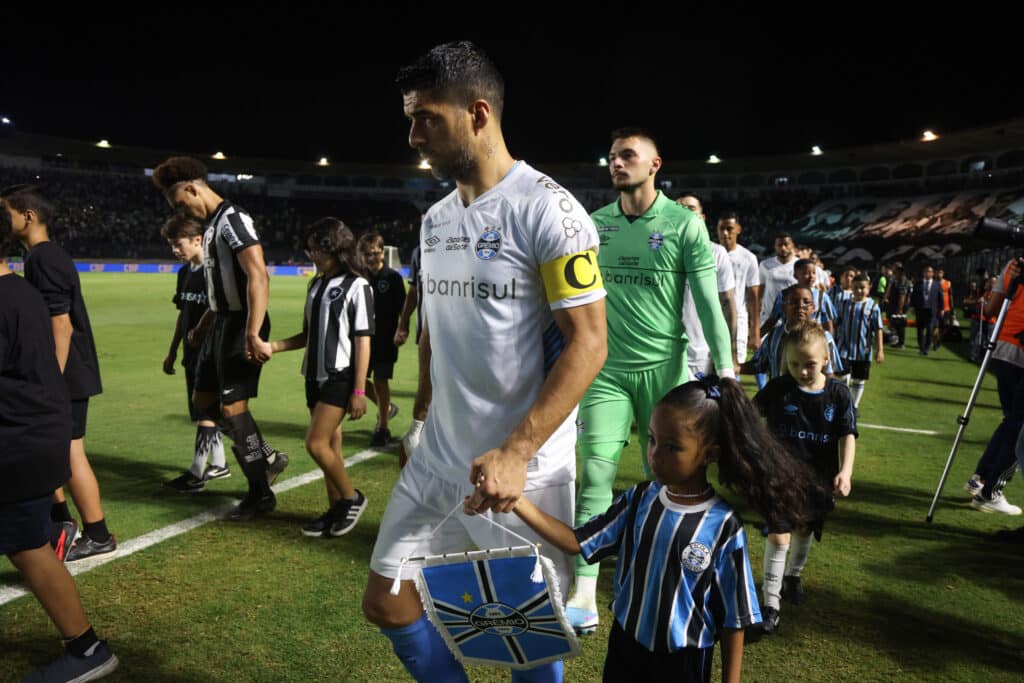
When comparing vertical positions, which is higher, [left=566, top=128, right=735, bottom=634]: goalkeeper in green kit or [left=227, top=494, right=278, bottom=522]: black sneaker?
[left=566, top=128, right=735, bottom=634]: goalkeeper in green kit

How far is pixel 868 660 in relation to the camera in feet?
11.1

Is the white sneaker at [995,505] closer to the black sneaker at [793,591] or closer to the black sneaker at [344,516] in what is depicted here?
the black sneaker at [793,591]

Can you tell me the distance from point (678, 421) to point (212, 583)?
2983 mm

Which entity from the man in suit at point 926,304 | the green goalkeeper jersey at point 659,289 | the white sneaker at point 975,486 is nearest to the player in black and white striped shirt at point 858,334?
the white sneaker at point 975,486

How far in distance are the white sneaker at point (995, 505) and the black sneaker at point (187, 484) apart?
19.3ft

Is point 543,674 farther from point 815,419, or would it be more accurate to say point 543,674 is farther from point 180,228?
point 180,228

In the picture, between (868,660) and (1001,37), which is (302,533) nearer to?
(868,660)

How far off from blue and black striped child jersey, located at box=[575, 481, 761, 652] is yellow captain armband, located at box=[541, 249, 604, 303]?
664mm

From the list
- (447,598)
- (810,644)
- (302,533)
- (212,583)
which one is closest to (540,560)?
(447,598)

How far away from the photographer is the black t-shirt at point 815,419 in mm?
3859

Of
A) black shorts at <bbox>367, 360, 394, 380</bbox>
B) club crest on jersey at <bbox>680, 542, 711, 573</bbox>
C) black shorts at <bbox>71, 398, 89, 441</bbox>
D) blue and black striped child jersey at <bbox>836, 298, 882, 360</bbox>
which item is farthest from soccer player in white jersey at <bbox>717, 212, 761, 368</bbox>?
club crest on jersey at <bbox>680, 542, 711, 573</bbox>

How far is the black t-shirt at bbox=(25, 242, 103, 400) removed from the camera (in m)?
3.72

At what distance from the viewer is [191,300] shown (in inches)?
243

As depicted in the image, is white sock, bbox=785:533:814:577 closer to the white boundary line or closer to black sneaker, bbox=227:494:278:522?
black sneaker, bbox=227:494:278:522
